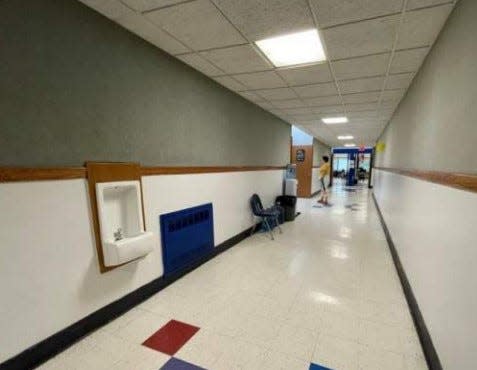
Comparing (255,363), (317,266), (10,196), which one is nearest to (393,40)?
(317,266)

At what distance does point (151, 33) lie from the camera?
2232mm

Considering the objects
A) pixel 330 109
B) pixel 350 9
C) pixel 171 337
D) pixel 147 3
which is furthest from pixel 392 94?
pixel 171 337

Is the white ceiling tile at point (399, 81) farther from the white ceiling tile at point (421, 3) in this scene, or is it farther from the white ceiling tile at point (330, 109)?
the white ceiling tile at point (421, 3)

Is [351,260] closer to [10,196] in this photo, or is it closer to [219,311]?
[219,311]

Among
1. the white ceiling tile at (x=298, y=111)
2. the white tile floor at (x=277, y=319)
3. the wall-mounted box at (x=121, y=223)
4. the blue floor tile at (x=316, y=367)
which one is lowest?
the white tile floor at (x=277, y=319)

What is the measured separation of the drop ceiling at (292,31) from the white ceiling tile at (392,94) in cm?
9

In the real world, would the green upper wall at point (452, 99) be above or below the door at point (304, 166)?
above

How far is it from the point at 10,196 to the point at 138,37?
1.72 metres

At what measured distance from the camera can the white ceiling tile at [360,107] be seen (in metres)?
4.77

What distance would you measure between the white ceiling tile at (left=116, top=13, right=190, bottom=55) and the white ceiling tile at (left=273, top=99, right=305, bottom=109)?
7.89 feet

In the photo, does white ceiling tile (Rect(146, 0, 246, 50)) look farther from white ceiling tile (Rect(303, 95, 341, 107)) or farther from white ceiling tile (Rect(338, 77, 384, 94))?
white ceiling tile (Rect(303, 95, 341, 107))

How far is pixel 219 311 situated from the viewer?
2.29m

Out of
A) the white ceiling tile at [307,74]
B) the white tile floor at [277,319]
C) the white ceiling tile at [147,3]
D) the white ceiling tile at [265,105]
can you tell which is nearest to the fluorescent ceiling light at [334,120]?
the white ceiling tile at [265,105]

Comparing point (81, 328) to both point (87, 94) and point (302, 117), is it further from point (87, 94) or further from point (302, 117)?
point (302, 117)
